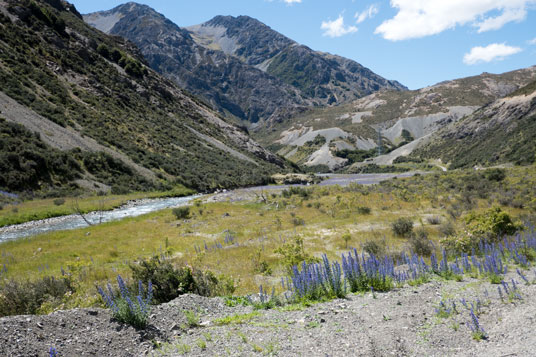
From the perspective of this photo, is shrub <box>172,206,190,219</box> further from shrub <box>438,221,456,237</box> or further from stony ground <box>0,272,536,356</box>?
stony ground <box>0,272,536,356</box>

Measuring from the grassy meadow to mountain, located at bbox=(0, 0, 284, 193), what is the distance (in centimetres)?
1129

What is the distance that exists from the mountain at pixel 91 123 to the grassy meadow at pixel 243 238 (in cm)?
1129

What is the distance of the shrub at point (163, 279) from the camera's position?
826 centimetres

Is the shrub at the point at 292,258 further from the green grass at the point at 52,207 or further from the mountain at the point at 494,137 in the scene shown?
the mountain at the point at 494,137

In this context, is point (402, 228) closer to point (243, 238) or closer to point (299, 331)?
point (243, 238)

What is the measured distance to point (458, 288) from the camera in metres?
7.82

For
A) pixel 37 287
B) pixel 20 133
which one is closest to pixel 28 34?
pixel 20 133

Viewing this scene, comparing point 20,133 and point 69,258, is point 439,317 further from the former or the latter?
point 20,133

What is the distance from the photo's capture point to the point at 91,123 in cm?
5778

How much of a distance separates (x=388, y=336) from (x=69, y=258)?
1656cm

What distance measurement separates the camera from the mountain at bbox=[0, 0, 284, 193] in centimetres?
3888

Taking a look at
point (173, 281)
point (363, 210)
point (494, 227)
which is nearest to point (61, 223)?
point (173, 281)

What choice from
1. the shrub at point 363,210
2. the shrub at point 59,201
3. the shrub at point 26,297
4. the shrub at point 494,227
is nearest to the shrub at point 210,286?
the shrub at point 26,297

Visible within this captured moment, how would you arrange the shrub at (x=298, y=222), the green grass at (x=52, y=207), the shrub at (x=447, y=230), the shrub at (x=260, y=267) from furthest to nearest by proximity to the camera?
the green grass at (x=52, y=207), the shrub at (x=298, y=222), the shrub at (x=447, y=230), the shrub at (x=260, y=267)
